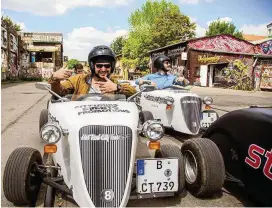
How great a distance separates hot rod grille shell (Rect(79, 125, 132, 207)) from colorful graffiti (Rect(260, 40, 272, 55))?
36787mm

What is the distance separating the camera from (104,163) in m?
2.91

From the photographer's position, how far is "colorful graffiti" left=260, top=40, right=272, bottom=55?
3594cm

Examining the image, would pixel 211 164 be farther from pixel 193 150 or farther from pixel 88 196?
pixel 88 196

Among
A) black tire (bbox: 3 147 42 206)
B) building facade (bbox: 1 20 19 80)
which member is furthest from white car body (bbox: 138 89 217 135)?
building facade (bbox: 1 20 19 80)

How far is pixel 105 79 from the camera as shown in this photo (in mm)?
4473

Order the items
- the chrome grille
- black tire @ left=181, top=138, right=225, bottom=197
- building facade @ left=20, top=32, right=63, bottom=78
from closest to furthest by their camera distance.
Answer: black tire @ left=181, top=138, right=225, bottom=197 < the chrome grille < building facade @ left=20, top=32, right=63, bottom=78

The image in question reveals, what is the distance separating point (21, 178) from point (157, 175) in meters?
1.36

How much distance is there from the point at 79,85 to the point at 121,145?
1839mm

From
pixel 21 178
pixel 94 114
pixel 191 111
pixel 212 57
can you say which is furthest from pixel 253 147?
pixel 212 57

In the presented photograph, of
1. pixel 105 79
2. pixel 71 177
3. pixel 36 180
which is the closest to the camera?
pixel 71 177

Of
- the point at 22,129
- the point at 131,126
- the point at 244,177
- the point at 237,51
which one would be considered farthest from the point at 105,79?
the point at 237,51

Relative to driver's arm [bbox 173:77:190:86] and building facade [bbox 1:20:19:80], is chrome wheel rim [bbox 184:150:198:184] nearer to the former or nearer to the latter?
driver's arm [bbox 173:77:190:86]

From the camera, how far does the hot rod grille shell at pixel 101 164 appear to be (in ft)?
9.54

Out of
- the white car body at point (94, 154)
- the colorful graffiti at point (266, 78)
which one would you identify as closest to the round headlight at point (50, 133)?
the white car body at point (94, 154)
